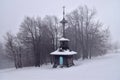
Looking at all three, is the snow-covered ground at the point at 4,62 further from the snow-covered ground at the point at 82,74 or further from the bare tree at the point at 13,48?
the snow-covered ground at the point at 82,74

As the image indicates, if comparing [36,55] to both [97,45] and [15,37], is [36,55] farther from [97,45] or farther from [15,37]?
[97,45]

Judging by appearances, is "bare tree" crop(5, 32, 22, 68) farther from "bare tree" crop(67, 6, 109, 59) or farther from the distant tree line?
"bare tree" crop(67, 6, 109, 59)

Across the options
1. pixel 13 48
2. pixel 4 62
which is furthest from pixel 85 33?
pixel 4 62

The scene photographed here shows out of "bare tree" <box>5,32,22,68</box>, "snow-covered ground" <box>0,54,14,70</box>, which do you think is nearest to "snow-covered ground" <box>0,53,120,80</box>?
"bare tree" <box>5,32,22,68</box>

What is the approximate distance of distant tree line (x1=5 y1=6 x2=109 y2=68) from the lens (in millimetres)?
18078

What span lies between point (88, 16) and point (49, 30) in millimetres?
5071

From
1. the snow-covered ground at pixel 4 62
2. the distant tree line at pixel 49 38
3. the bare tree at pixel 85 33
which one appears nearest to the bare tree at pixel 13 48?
the distant tree line at pixel 49 38

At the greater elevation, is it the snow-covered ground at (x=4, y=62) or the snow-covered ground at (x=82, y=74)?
the snow-covered ground at (x=82, y=74)

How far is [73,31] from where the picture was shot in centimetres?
2091

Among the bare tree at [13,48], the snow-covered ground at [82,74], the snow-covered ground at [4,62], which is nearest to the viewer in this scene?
the snow-covered ground at [82,74]

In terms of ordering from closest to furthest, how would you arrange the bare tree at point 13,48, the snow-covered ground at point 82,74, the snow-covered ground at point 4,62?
the snow-covered ground at point 82,74 → the bare tree at point 13,48 → the snow-covered ground at point 4,62

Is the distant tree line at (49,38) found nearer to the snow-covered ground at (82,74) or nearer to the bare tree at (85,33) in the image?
the bare tree at (85,33)

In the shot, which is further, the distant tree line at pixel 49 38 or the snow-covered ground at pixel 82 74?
the distant tree line at pixel 49 38

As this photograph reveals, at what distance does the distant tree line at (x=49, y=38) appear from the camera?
18.1 m
